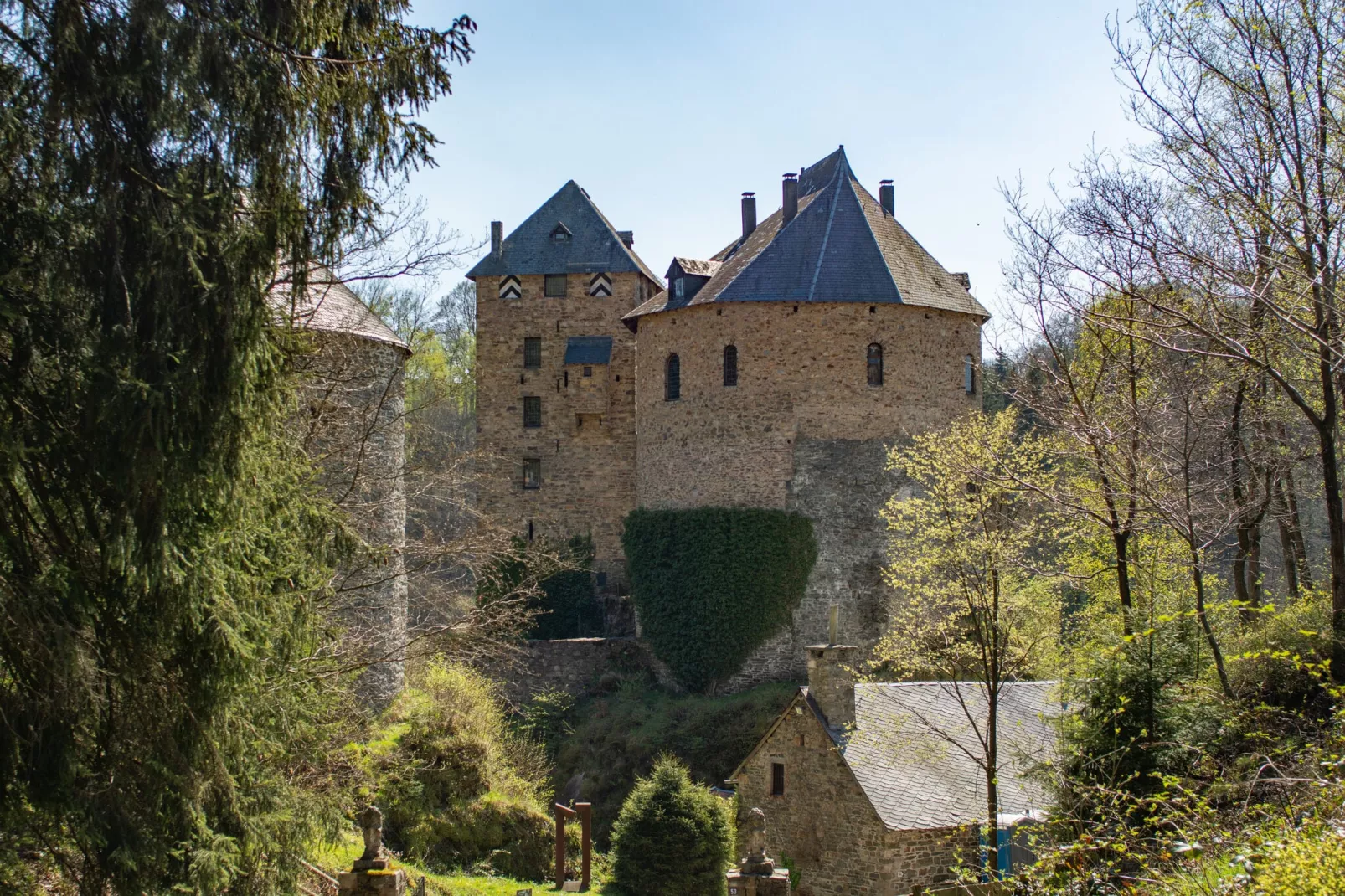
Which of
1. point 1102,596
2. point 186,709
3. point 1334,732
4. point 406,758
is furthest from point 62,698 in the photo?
point 1102,596

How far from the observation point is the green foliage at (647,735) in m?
23.2

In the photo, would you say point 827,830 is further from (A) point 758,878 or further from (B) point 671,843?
(A) point 758,878

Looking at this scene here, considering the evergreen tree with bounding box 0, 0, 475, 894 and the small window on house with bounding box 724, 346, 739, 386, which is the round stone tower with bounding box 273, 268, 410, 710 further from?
the small window on house with bounding box 724, 346, 739, 386

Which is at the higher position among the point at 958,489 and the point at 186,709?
the point at 958,489

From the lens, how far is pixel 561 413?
3231 cm

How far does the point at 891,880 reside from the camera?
52.7 feet

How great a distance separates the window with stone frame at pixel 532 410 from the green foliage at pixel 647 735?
8.60m

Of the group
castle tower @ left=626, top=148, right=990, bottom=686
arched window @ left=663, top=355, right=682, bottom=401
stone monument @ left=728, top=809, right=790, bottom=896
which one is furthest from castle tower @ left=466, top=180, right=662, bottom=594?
stone monument @ left=728, top=809, right=790, bottom=896

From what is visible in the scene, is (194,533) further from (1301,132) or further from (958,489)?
(958,489)

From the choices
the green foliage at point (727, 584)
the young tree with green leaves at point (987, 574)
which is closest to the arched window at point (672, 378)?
the green foliage at point (727, 584)

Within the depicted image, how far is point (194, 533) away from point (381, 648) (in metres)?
10.8

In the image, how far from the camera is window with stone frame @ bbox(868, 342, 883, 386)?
2617 cm

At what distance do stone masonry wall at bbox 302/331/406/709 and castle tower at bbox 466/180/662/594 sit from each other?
1227 cm

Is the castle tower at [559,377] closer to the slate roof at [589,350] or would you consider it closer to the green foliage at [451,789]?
the slate roof at [589,350]
